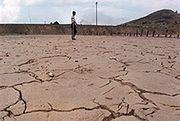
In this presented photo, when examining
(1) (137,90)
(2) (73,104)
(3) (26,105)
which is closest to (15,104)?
(3) (26,105)

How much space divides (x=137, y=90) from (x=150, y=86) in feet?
1.05

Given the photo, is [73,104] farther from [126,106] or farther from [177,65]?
[177,65]

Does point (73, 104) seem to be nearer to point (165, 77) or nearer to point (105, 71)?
point (105, 71)

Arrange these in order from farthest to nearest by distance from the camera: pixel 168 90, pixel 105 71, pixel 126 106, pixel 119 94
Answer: pixel 105 71
pixel 168 90
pixel 119 94
pixel 126 106

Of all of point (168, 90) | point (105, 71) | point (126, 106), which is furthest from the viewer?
point (105, 71)

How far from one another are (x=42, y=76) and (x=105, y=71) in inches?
44.6

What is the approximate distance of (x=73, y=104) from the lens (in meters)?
3.01

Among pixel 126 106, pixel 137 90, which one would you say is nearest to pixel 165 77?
pixel 137 90

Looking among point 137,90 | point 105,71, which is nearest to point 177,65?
point 105,71

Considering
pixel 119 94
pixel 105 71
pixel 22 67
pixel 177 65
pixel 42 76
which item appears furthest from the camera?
pixel 177 65

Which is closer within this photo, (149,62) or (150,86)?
A: (150,86)

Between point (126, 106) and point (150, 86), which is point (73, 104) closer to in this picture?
point (126, 106)

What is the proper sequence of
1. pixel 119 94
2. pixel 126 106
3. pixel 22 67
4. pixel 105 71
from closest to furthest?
pixel 126 106 → pixel 119 94 → pixel 105 71 → pixel 22 67

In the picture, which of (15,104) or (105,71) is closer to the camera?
(15,104)
